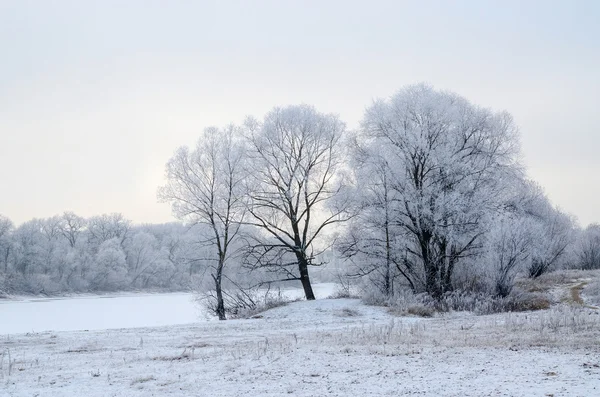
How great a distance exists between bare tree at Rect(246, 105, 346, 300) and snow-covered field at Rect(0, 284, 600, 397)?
16.1m

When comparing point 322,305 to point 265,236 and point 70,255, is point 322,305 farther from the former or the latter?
point 70,255

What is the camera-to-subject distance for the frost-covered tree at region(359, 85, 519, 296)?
92.6 ft

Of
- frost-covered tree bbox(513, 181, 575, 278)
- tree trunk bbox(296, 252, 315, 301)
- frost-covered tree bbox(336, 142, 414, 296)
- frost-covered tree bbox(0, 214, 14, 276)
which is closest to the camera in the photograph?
frost-covered tree bbox(513, 181, 575, 278)

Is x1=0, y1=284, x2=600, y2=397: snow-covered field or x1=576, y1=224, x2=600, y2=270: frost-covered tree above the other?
x1=576, y1=224, x2=600, y2=270: frost-covered tree

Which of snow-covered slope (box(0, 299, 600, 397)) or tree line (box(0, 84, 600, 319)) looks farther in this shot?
tree line (box(0, 84, 600, 319))

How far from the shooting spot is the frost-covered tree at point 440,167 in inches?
1112

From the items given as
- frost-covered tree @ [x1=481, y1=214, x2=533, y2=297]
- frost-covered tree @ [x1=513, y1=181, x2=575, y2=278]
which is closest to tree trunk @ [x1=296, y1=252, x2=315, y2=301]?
frost-covered tree @ [x1=481, y1=214, x2=533, y2=297]

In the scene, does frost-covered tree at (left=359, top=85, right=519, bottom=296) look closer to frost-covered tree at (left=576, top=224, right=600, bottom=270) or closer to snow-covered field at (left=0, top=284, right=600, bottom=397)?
snow-covered field at (left=0, top=284, right=600, bottom=397)

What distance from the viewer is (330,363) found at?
10.3 meters

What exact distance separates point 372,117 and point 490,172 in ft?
24.3

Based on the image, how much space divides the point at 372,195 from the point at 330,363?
20.6m

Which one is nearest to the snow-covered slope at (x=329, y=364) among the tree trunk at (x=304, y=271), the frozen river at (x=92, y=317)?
the frozen river at (x=92, y=317)

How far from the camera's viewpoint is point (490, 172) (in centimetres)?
3077

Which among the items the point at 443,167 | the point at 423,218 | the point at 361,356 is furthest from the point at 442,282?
the point at 361,356
